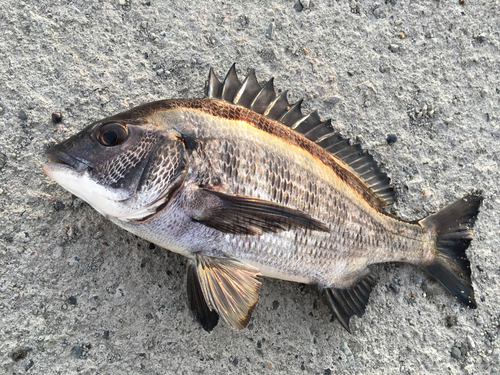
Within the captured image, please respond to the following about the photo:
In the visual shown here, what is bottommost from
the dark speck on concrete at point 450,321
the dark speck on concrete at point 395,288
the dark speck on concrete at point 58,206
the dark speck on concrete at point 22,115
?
the dark speck on concrete at point 58,206

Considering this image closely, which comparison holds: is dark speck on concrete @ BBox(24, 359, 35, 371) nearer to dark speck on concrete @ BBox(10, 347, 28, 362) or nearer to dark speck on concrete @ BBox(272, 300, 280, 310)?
dark speck on concrete @ BBox(10, 347, 28, 362)

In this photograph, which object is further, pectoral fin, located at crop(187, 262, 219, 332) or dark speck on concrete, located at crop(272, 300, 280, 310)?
dark speck on concrete, located at crop(272, 300, 280, 310)

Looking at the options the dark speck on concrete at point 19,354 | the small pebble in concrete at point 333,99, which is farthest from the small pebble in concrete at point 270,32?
the dark speck on concrete at point 19,354

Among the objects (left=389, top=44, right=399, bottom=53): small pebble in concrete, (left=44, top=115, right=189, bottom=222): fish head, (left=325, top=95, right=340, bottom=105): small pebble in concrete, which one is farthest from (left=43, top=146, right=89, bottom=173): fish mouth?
(left=389, top=44, right=399, bottom=53): small pebble in concrete

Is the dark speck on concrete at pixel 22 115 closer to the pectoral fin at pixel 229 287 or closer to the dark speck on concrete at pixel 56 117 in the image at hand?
the dark speck on concrete at pixel 56 117

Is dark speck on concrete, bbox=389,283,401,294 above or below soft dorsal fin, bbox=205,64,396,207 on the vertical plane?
below
